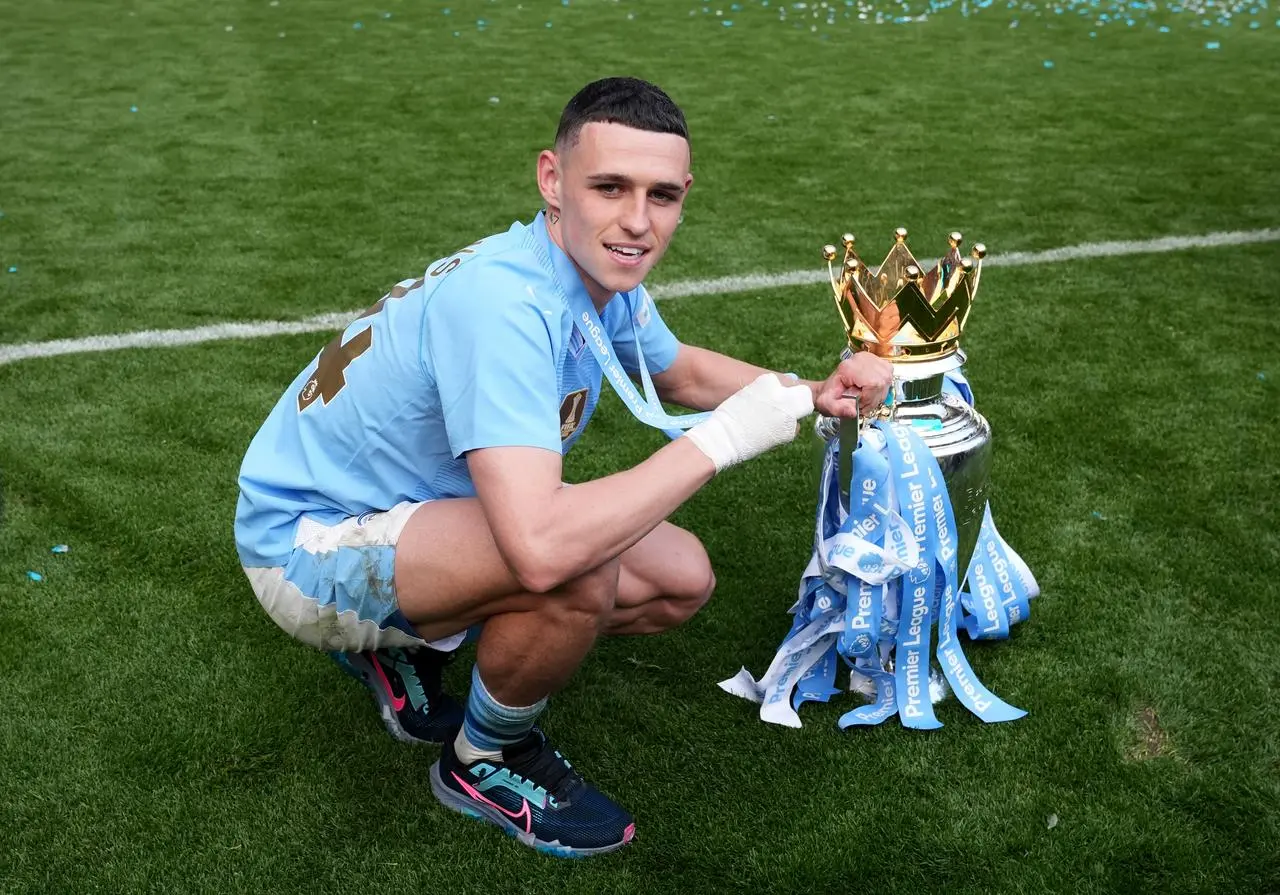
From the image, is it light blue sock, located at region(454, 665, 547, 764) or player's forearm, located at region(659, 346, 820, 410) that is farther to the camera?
player's forearm, located at region(659, 346, 820, 410)

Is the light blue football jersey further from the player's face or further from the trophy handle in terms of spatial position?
the trophy handle

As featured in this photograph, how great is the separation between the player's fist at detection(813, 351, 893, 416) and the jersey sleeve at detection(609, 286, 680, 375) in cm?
43

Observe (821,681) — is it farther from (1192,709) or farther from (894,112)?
(894,112)

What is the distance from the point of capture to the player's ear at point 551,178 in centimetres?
234

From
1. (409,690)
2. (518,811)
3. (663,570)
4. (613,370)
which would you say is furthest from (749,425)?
(409,690)

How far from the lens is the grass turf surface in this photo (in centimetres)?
245

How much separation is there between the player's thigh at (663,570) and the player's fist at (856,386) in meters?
0.45

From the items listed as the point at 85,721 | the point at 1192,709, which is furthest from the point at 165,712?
the point at 1192,709

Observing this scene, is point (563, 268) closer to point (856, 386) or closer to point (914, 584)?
point (856, 386)

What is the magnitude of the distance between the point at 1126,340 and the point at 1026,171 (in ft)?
7.85

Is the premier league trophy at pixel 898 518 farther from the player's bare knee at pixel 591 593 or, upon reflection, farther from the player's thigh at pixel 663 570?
the player's bare knee at pixel 591 593

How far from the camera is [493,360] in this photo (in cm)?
210

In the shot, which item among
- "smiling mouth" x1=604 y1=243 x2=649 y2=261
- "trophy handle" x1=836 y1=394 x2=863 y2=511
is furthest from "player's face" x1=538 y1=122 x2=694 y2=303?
"trophy handle" x1=836 y1=394 x2=863 y2=511

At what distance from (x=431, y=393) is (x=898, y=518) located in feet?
3.28
